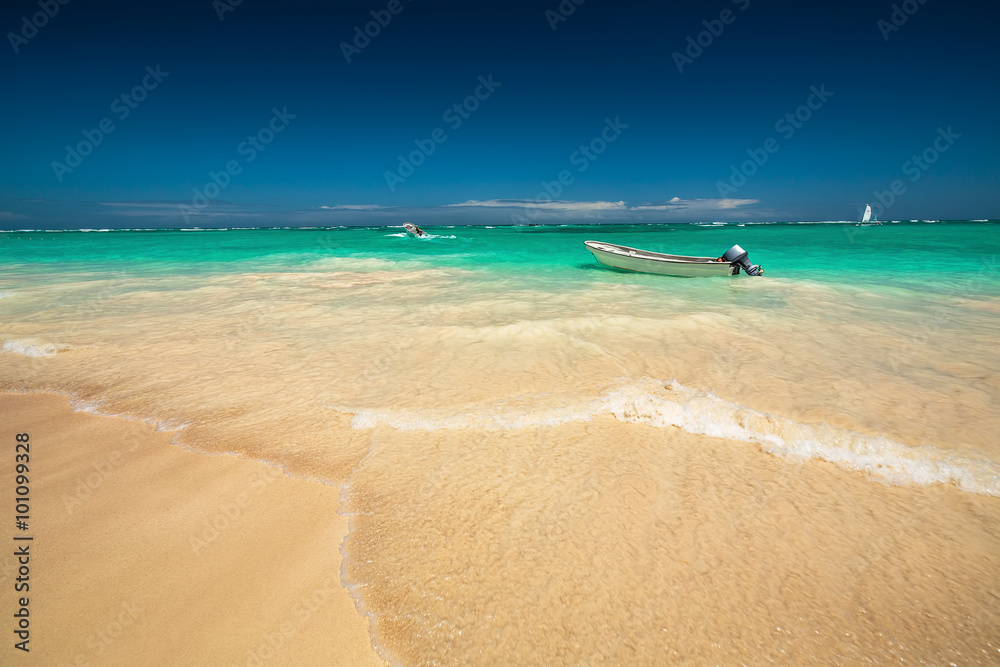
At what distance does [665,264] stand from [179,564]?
16496 millimetres

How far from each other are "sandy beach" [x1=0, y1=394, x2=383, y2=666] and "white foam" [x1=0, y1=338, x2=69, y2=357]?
3633 millimetres

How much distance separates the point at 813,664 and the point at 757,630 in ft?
0.81

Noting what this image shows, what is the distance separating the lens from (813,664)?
80.3 inches

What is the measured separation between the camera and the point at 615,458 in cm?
361

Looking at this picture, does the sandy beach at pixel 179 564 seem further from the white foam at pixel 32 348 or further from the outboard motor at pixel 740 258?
the outboard motor at pixel 740 258

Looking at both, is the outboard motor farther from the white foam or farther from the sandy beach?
the white foam

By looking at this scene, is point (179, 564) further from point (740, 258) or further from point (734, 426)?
point (740, 258)

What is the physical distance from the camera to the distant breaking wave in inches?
137

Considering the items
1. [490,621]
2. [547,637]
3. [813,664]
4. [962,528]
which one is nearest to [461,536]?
[490,621]

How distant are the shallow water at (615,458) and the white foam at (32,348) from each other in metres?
0.05

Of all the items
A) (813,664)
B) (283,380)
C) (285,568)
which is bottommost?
(813,664)

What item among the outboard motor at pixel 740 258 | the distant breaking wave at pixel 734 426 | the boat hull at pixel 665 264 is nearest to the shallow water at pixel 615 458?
the distant breaking wave at pixel 734 426

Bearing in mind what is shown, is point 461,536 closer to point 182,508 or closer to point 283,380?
point 182,508

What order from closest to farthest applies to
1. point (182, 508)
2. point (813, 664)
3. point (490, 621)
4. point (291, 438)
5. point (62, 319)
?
point (813, 664) < point (490, 621) < point (182, 508) < point (291, 438) < point (62, 319)
